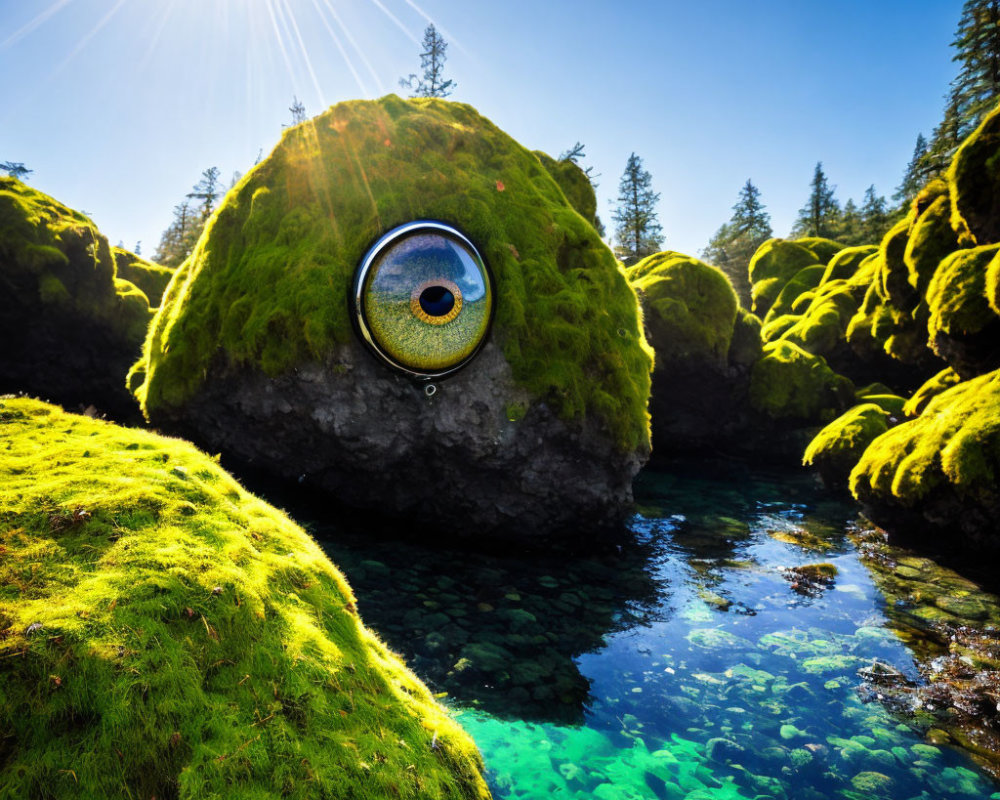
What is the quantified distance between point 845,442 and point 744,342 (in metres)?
7.47

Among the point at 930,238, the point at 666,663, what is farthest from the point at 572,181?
the point at 666,663

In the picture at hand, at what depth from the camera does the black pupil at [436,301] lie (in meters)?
7.58

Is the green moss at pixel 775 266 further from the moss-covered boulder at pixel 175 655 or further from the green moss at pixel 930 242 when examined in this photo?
the moss-covered boulder at pixel 175 655

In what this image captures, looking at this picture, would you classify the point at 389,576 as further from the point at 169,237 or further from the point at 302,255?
the point at 169,237

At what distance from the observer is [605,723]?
502 cm

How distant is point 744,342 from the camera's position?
21.5 meters

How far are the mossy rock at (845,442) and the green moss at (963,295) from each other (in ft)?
11.8

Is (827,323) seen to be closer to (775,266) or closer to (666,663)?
(775,266)

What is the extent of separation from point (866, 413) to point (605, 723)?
15.4m

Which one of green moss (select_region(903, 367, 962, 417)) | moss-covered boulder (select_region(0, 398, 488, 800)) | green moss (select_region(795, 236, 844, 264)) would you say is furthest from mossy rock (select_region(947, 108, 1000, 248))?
green moss (select_region(795, 236, 844, 264))

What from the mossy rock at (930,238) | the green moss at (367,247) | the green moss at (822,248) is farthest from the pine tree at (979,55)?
the green moss at (367,247)

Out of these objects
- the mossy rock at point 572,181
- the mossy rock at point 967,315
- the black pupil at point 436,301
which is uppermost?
the mossy rock at point 572,181

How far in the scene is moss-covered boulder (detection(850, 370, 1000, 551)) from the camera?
8.61 m

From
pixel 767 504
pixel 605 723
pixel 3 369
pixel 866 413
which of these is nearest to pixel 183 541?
pixel 605 723
